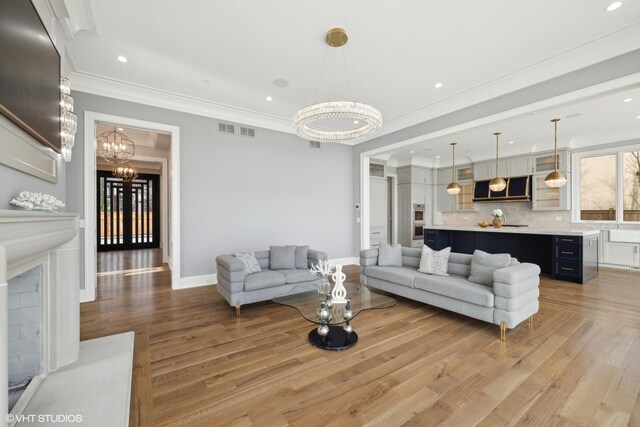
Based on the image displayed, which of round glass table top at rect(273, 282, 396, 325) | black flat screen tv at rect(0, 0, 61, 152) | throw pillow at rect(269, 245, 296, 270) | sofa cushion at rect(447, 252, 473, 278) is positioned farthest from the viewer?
throw pillow at rect(269, 245, 296, 270)

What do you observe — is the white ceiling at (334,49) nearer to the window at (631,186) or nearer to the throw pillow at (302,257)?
the throw pillow at (302,257)

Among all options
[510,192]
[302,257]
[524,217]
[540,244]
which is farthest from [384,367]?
[524,217]

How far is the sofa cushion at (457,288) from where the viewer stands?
311 centimetres

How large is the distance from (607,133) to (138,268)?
36.8 feet

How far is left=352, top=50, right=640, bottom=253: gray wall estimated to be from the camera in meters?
3.11

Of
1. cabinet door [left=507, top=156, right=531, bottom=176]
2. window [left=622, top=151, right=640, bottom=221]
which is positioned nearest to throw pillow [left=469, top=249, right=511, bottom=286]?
cabinet door [left=507, top=156, right=531, bottom=176]

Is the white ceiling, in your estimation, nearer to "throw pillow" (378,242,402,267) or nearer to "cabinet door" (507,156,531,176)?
"throw pillow" (378,242,402,267)

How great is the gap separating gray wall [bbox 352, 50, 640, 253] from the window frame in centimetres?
474

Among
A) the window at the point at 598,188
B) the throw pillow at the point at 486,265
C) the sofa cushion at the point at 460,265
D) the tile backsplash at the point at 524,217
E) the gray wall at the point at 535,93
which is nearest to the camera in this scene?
the gray wall at the point at 535,93

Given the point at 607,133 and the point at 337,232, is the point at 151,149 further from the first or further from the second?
the point at 607,133

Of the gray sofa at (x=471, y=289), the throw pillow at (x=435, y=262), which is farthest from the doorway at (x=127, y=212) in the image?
the throw pillow at (x=435, y=262)

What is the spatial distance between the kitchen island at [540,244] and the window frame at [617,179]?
122 centimetres

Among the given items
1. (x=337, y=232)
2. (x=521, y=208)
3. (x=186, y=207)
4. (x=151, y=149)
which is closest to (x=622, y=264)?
(x=521, y=208)

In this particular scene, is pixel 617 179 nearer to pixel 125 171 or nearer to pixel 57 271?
pixel 57 271
